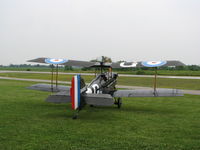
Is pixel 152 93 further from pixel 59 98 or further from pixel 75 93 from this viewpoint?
pixel 59 98

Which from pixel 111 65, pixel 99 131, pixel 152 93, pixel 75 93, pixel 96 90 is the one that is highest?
pixel 111 65

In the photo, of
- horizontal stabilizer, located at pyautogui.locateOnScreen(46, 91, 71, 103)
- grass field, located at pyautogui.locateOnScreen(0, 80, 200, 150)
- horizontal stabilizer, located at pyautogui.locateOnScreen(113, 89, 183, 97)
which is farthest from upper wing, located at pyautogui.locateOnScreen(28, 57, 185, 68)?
horizontal stabilizer, located at pyautogui.locateOnScreen(46, 91, 71, 103)

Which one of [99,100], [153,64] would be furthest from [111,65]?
[99,100]

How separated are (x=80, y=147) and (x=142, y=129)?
225 centimetres

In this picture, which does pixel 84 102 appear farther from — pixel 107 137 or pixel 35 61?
pixel 35 61

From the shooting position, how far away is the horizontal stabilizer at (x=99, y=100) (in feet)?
23.4

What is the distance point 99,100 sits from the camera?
727 cm

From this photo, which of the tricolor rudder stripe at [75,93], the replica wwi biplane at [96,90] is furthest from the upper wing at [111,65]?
the tricolor rudder stripe at [75,93]

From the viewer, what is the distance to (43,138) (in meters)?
5.57

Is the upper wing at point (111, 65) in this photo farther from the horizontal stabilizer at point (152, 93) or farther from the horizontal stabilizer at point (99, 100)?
the horizontal stabilizer at point (99, 100)

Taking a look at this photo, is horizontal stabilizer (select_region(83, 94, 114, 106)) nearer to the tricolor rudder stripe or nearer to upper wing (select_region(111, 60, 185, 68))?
the tricolor rudder stripe

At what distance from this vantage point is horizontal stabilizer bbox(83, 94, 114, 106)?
7.12 meters

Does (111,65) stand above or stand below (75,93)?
above

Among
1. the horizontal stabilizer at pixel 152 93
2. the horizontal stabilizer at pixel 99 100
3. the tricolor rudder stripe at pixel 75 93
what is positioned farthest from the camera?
the horizontal stabilizer at pixel 152 93
